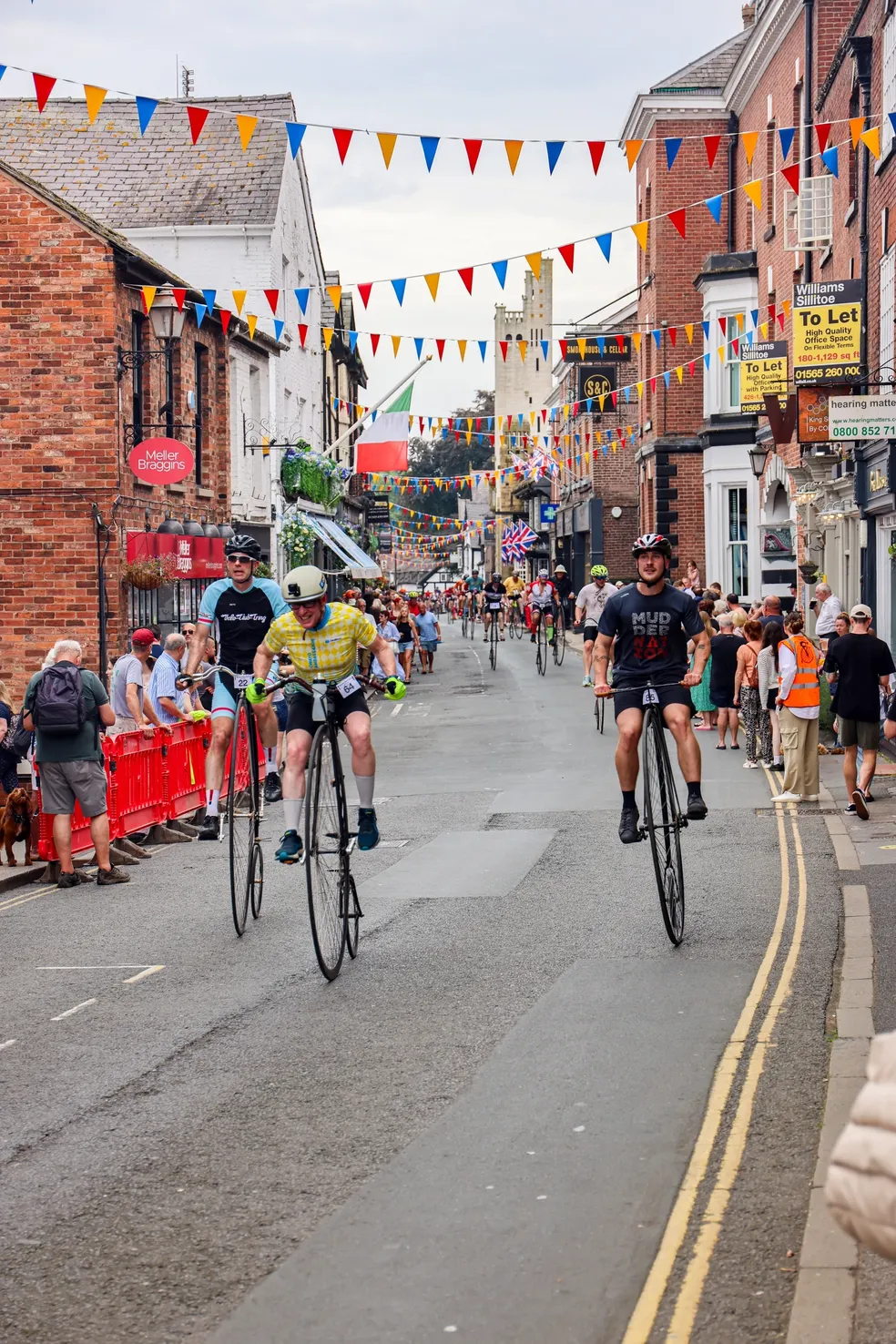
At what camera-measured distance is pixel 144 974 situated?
8.70m

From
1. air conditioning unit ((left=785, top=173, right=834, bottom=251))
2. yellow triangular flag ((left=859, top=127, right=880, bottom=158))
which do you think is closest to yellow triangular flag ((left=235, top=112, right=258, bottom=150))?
yellow triangular flag ((left=859, top=127, right=880, bottom=158))

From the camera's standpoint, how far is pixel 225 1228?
15.9 feet

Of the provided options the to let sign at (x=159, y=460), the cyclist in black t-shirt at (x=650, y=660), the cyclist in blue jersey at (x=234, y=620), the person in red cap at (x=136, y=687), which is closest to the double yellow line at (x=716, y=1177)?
the cyclist in black t-shirt at (x=650, y=660)

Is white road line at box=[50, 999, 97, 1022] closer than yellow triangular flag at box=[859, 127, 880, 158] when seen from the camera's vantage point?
Yes

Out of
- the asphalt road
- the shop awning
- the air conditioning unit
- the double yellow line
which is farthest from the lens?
the shop awning

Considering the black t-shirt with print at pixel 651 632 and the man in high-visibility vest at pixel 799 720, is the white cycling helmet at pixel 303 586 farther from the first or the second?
the man in high-visibility vest at pixel 799 720

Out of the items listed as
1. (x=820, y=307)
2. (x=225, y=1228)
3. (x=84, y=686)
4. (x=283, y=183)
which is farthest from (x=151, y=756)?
(x=283, y=183)

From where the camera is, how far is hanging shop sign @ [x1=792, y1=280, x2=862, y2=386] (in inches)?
898

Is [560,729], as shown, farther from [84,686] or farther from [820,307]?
[84,686]

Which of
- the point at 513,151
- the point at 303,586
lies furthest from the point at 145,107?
the point at 303,586

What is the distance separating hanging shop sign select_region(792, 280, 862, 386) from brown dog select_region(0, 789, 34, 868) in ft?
47.1

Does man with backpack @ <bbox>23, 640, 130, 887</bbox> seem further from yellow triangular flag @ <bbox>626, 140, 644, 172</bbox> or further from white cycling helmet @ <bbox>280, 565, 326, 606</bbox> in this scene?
yellow triangular flag @ <bbox>626, 140, 644, 172</bbox>

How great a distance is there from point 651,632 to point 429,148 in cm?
698

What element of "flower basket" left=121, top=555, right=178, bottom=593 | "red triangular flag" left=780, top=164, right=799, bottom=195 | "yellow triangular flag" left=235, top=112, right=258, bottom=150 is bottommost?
"flower basket" left=121, top=555, right=178, bottom=593
